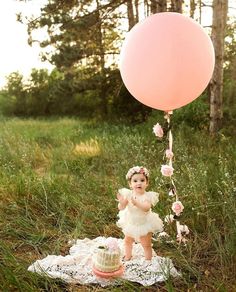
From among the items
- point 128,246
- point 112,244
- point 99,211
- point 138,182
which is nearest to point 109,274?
point 112,244

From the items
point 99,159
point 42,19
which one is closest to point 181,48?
point 99,159

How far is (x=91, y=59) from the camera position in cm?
1506

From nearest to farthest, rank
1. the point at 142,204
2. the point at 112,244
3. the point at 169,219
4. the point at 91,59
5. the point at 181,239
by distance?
the point at 112,244 < the point at 142,204 < the point at 181,239 < the point at 169,219 < the point at 91,59

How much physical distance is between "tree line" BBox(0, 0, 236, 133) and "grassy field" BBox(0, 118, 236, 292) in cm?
272

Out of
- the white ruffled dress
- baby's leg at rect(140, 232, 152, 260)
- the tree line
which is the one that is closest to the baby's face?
the white ruffled dress

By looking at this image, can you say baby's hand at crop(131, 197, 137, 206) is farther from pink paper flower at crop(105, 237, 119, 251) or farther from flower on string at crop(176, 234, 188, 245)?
flower on string at crop(176, 234, 188, 245)

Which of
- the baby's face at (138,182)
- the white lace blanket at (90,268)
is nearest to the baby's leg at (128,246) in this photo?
the white lace blanket at (90,268)

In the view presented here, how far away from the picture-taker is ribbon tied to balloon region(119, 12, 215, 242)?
3.92 m

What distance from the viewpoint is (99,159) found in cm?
777

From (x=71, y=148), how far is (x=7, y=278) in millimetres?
4845

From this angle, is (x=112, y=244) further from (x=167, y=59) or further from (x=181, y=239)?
(x=167, y=59)

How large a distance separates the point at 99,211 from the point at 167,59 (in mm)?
2028

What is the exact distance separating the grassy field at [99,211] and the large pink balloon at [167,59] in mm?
864

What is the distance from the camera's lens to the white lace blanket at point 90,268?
12.9 ft
